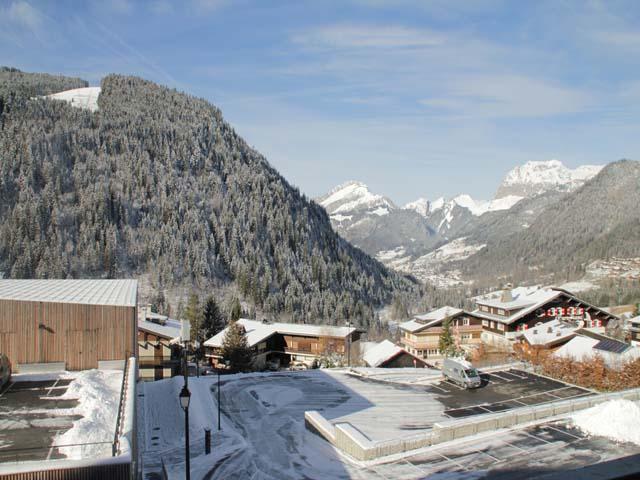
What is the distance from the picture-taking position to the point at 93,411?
645 inches

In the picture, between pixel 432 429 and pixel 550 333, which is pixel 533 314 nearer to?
pixel 550 333

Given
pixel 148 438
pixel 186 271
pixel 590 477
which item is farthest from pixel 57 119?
pixel 590 477

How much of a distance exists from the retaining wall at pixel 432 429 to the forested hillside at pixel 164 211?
91.6 m

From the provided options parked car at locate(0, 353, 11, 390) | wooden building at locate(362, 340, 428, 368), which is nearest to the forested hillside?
wooden building at locate(362, 340, 428, 368)

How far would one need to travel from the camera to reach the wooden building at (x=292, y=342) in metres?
63.0

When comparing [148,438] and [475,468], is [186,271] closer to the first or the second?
[148,438]

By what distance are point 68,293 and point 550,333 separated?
159 ft

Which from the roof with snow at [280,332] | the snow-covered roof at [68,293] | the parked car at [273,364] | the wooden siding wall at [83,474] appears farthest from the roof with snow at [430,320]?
the wooden siding wall at [83,474]

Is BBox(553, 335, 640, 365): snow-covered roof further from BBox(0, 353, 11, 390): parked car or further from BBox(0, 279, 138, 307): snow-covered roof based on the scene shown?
BBox(0, 353, 11, 390): parked car

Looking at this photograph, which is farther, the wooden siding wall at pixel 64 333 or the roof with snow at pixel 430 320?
the roof with snow at pixel 430 320

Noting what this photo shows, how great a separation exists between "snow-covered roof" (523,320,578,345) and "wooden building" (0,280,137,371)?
138 feet

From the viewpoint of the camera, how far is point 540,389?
33.7 m

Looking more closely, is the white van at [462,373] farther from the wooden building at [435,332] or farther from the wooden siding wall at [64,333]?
the wooden building at [435,332]

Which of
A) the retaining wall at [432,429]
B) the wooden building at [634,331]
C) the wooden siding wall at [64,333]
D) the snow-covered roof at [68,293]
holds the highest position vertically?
the snow-covered roof at [68,293]
